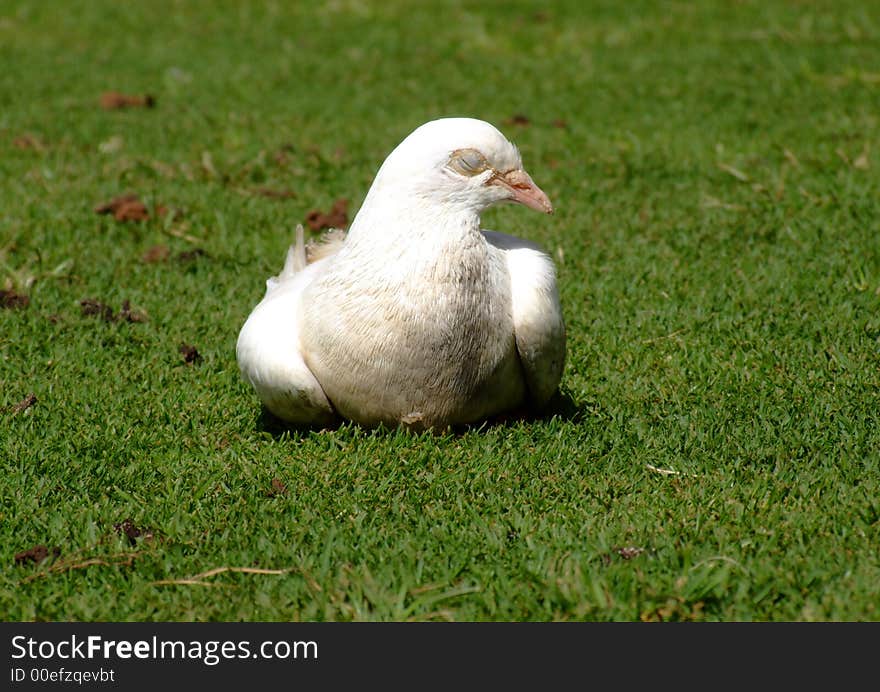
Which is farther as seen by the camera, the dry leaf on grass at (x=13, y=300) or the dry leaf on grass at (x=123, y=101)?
the dry leaf on grass at (x=123, y=101)

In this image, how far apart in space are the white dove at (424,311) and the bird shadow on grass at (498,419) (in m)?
0.08

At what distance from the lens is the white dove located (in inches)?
163

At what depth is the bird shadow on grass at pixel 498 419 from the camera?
450 centimetres

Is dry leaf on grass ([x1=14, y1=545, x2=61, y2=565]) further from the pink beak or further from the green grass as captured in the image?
the pink beak

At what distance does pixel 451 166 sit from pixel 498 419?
A: 103cm

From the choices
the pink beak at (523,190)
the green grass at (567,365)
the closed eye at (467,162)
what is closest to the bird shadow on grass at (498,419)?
the green grass at (567,365)

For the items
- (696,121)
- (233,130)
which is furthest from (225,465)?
(696,121)

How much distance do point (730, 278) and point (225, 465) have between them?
304cm

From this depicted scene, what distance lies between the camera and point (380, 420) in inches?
171

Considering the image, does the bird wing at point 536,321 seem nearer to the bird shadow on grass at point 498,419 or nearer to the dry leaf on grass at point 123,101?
the bird shadow on grass at point 498,419

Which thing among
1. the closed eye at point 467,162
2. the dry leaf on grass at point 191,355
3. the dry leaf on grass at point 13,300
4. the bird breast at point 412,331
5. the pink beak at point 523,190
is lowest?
the dry leaf on grass at point 191,355

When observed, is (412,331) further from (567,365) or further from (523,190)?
(567,365)

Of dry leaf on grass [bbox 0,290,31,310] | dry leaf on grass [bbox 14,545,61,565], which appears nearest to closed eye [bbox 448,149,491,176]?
dry leaf on grass [bbox 14,545,61,565]
